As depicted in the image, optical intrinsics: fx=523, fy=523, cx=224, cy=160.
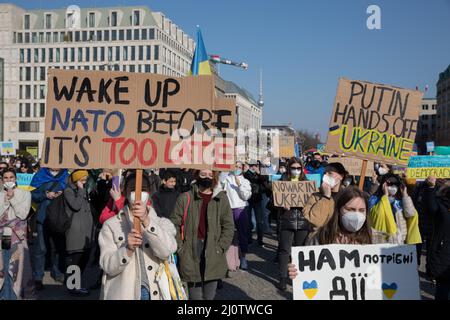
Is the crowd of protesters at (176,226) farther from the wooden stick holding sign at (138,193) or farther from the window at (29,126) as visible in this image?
the window at (29,126)

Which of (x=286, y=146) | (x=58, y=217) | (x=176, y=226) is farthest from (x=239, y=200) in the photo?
(x=286, y=146)

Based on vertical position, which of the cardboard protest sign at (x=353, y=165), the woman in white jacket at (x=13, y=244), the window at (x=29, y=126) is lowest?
the woman in white jacket at (x=13, y=244)

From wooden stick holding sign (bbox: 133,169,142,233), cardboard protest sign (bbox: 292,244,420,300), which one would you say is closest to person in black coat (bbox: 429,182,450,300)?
cardboard protest sign (bbox: 292,244,420,300)

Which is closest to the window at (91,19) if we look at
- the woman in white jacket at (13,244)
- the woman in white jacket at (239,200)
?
the woman in white jacket at (239,200)

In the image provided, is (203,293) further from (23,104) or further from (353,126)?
(23,104)

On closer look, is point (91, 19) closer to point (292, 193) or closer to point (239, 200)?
point (239, 200)

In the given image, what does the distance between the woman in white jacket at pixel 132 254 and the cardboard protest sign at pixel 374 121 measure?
2.52 metres

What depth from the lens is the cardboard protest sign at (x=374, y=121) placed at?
5.56m

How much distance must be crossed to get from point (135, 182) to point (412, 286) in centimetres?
213

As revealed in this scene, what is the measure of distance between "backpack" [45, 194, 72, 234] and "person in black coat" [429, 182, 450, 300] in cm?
448

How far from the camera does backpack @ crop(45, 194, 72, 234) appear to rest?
6.89 meters

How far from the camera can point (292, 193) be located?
24.4ft

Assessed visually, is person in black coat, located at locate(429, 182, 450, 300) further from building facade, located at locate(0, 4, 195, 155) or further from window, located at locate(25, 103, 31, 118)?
window, located at locate(25, 103, 31, 118)

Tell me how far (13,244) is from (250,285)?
3246mm
